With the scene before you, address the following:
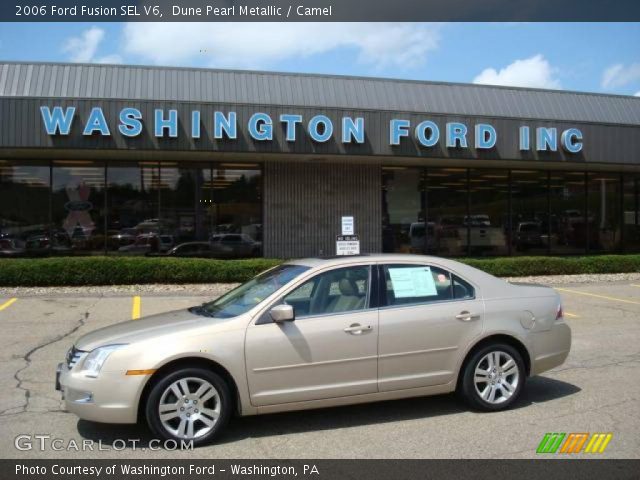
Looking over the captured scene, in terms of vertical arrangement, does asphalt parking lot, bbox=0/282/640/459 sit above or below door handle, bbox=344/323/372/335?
below

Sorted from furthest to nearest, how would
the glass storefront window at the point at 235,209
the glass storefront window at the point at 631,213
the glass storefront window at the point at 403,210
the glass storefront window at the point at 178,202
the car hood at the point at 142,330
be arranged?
the glass storefront window at the point at 631,213, the glass storefront window at the point at 403,210, the glass storefront window at the point at 235,209, the glass storefront window at the point at 178,202, the car hood at the point at 142,330

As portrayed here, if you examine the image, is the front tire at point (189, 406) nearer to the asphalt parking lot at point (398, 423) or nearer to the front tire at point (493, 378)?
the asphalt parking lot at point (398, 423)

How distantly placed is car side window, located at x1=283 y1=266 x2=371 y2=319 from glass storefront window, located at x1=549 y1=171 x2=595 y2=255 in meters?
17.0

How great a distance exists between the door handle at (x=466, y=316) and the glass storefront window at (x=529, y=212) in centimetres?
1563

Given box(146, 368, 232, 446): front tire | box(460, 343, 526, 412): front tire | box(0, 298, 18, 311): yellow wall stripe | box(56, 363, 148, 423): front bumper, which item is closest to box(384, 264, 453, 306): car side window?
box(460, 343, 526, 412): front tire

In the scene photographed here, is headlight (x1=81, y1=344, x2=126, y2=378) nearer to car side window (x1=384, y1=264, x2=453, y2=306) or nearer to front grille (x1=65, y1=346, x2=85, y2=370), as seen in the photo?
front grille (x1=65, y1=346, x2=85, y2=370)

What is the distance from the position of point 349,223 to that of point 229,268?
3710 millimetres

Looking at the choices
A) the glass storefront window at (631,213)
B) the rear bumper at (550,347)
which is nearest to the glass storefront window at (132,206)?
the rear bumper at (550,347)

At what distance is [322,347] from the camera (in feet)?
17.3

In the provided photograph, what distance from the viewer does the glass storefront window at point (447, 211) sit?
19850 mm

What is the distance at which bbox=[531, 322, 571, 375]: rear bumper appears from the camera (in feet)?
19.6

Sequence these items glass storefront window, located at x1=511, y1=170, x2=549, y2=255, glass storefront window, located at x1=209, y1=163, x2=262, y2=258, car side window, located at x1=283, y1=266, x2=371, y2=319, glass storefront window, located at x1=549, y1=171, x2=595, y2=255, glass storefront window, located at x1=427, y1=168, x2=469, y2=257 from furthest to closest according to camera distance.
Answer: glass storefront window, located at x1=549, y1=171, x2=595, y2=255
glass storefront window, located at x1=511, y1=170, x2=549, y2=255
glass storefront window, located at x1=427, y1=168, x2=469, y2=257
glass storefront window, located at x1=209, y1=163, x2=262, y2=258
car side window, located at x1=283, y1=266, x2=371, y2=319

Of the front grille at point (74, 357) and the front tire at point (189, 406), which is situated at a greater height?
the front grille at point (74, 357)

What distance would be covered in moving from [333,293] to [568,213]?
1786cm
